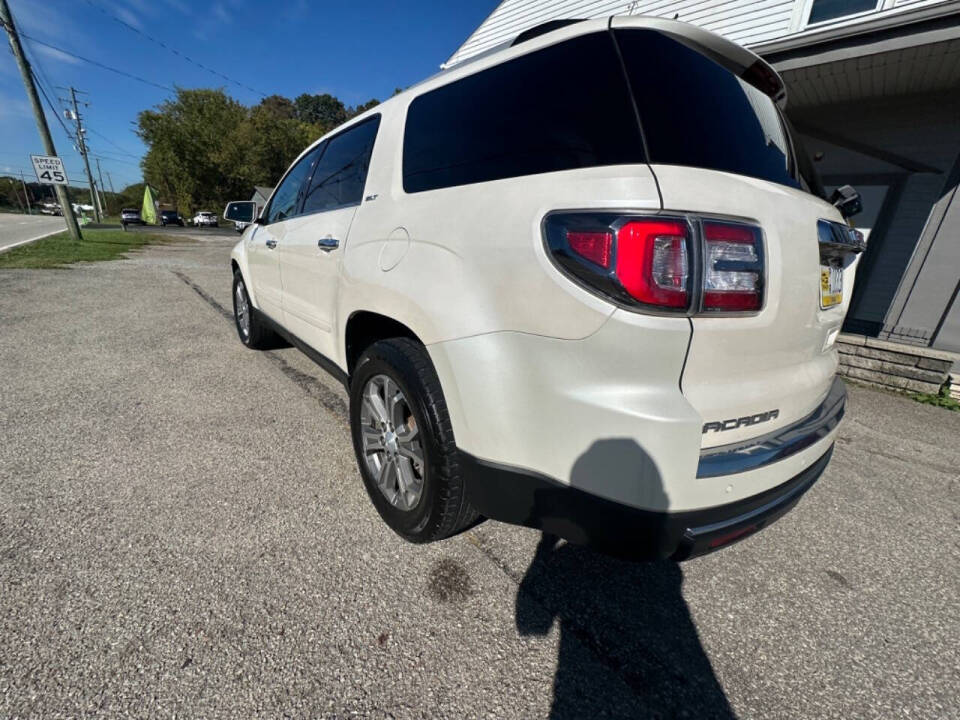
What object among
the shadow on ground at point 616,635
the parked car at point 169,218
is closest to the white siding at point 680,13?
the shadow on ground at point 616,635

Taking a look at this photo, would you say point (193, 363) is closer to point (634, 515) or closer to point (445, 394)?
point (445, 394)

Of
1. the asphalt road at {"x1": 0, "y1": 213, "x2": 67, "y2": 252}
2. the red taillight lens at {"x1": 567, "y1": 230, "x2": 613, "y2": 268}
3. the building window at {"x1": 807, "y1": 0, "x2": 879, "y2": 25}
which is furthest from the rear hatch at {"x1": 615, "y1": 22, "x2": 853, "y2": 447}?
the asphalt road at {"x1": 0, "y1": 213, "x2": 67, "y2": 252}

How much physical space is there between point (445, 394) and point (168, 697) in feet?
3.84

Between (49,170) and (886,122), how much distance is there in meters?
21.4

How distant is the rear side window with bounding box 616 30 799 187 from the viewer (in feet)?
3.78

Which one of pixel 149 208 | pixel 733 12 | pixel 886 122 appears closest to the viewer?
pixel 886 122

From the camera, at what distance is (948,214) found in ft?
15.6

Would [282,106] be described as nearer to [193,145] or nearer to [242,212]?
[193,145]

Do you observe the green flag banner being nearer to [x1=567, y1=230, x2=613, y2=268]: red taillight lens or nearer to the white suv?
the white suv

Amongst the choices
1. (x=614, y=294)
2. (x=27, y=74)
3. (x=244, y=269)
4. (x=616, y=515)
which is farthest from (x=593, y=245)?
(x=27, y=74)

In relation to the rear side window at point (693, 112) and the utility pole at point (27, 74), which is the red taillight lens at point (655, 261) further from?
the utility pole at point (27, 74)

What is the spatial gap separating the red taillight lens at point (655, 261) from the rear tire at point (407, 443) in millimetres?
793

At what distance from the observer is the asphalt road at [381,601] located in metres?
1.24

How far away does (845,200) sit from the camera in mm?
1759
